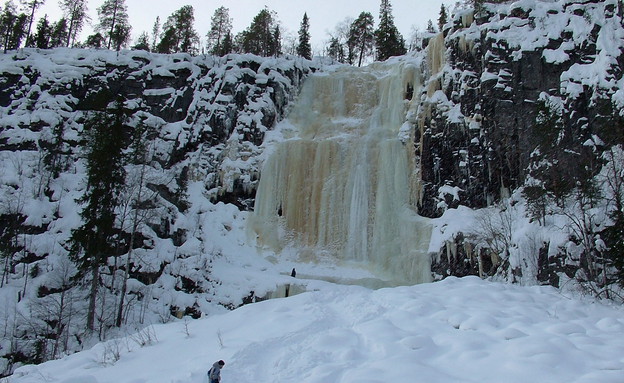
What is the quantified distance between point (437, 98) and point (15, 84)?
32.8 meters

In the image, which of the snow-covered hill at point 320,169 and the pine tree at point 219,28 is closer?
the snow-covered hill at point 320,169

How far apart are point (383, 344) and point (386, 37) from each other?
145ft

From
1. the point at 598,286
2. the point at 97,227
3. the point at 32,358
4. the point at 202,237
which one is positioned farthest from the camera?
the point at 202,237

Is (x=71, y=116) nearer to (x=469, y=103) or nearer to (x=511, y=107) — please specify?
(x=469, y=103)

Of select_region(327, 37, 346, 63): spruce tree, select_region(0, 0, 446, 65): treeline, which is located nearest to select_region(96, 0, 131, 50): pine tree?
select_region(0, 0, 446, 65): treeline

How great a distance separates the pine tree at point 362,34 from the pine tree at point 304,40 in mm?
5103

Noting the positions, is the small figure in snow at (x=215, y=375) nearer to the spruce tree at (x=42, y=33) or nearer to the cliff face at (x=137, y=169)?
the cliff face at (x=137, y=169)

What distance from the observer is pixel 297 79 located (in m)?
34.5

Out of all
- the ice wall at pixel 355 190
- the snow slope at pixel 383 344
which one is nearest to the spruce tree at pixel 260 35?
the ice wall at pixel 355 190

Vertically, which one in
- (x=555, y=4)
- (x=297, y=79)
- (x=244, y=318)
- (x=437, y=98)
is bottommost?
(x=244, y=318)

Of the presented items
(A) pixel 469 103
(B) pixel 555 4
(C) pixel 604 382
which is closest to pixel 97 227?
(C) pixel 604 382

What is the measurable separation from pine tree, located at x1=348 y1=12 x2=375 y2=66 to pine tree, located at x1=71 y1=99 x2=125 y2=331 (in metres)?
34.1

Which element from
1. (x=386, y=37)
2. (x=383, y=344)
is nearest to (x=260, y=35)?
(x=386, y=37)

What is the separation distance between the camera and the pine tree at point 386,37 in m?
45.1
